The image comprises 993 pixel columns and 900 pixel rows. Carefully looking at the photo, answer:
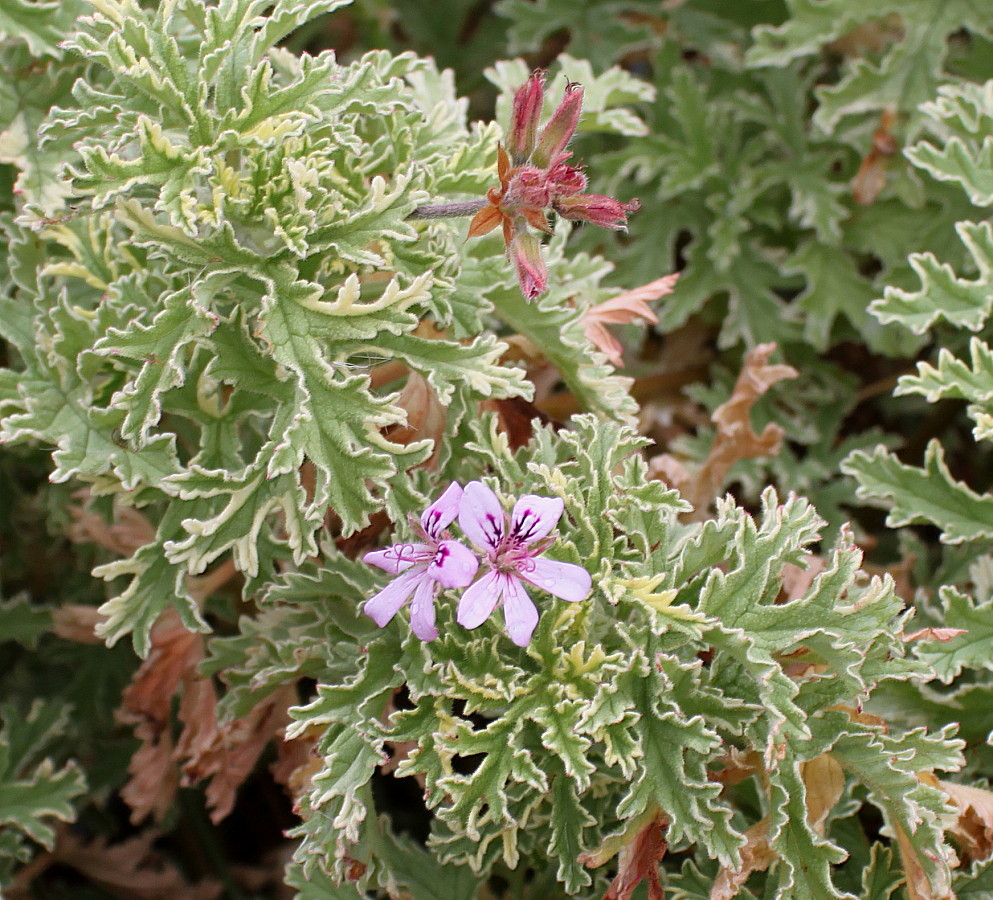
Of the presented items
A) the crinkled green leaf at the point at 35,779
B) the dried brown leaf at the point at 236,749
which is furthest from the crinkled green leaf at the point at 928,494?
the crinkled green leaf at the point at 35,779

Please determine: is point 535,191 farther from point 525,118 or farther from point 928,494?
point 928,494

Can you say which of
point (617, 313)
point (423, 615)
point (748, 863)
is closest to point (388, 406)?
point (423, 615)

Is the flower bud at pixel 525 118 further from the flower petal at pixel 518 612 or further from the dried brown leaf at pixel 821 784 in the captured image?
the dried brown leaf at pixel 821 784

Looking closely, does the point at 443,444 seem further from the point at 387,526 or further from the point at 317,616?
the point at 317,616

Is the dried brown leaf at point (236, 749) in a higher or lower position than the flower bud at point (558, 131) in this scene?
lower

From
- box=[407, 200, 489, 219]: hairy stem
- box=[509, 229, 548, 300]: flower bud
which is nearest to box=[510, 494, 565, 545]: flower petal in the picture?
box=[509, 229, 548, 300]: flower bud

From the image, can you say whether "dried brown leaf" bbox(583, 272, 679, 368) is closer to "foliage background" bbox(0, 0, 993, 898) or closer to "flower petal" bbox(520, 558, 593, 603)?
"foliage background" bbox(0, 0, 993, 898)
